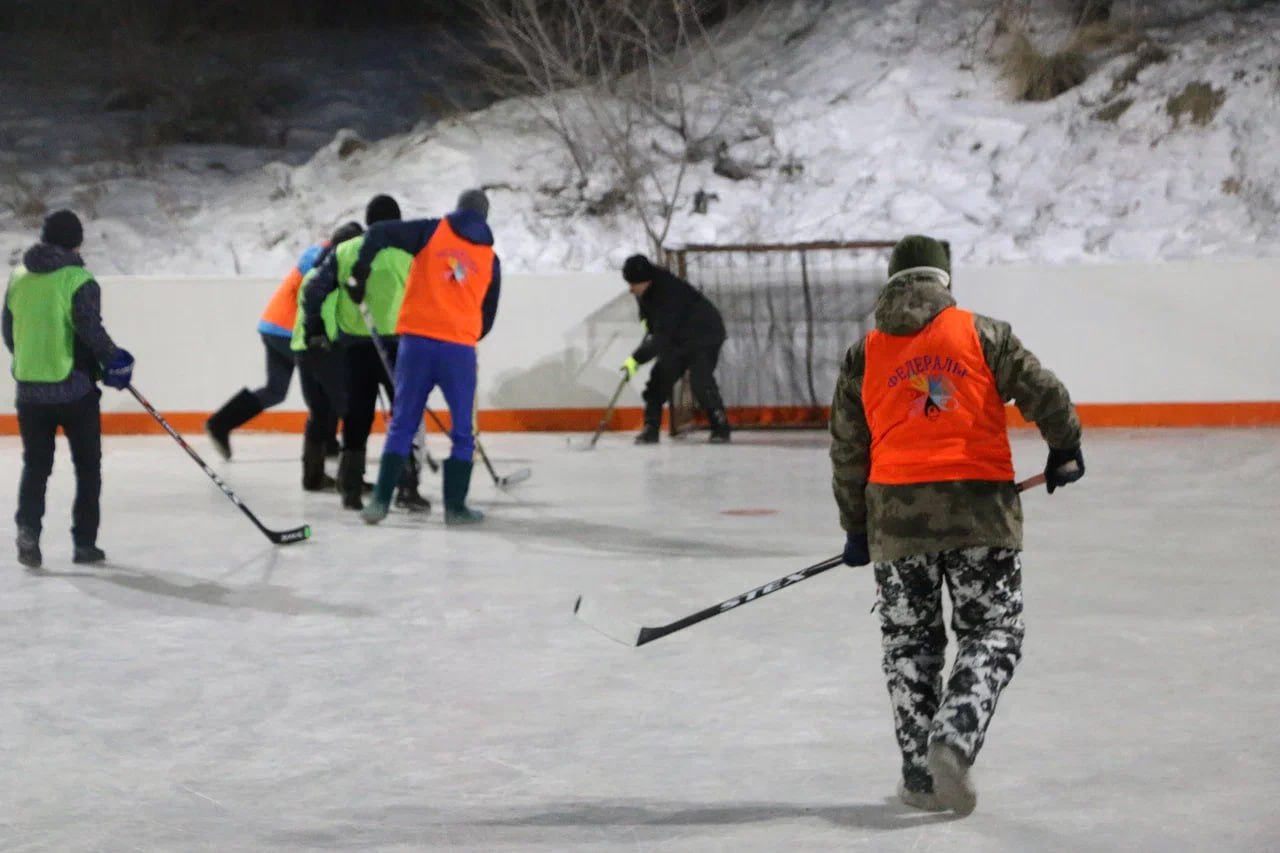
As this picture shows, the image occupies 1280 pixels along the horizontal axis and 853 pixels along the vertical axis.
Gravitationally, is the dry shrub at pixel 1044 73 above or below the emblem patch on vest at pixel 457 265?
above

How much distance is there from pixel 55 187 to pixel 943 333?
652 inches

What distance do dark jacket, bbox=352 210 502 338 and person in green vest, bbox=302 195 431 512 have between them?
0.39 metres

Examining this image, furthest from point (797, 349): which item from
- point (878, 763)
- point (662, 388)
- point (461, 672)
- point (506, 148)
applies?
point (878, 763)

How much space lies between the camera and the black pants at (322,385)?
8312mm

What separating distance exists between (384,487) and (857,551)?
4205 mm

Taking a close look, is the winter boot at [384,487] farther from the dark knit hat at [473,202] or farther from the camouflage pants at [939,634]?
the camouflage pants at [939,634]

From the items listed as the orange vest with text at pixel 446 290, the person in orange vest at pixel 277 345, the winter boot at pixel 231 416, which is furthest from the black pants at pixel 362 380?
the winter boot at pixel 231 416

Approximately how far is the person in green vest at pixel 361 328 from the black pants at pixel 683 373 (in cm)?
399

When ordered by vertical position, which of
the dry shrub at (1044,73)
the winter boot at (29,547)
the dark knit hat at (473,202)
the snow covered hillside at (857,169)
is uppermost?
the dry shrub at (1044,73)

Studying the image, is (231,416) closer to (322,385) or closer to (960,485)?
(322,385)

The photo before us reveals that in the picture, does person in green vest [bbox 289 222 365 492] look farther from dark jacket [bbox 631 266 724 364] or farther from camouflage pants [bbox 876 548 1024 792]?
camouflage pants [bbox 876 548 1024 792]

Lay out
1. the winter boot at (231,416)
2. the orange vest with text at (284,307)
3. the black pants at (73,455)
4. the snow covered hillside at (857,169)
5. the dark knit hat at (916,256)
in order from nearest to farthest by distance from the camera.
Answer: the dark knit hat at (916,256)
the black pants at (73,455)
the orange vest with text at (284,307)
the winter boot at (231,416)
the snow covered hillside at (857,169)

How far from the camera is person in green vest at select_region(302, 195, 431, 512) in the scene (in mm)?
7707

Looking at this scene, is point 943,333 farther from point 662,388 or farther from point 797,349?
point 797,349
